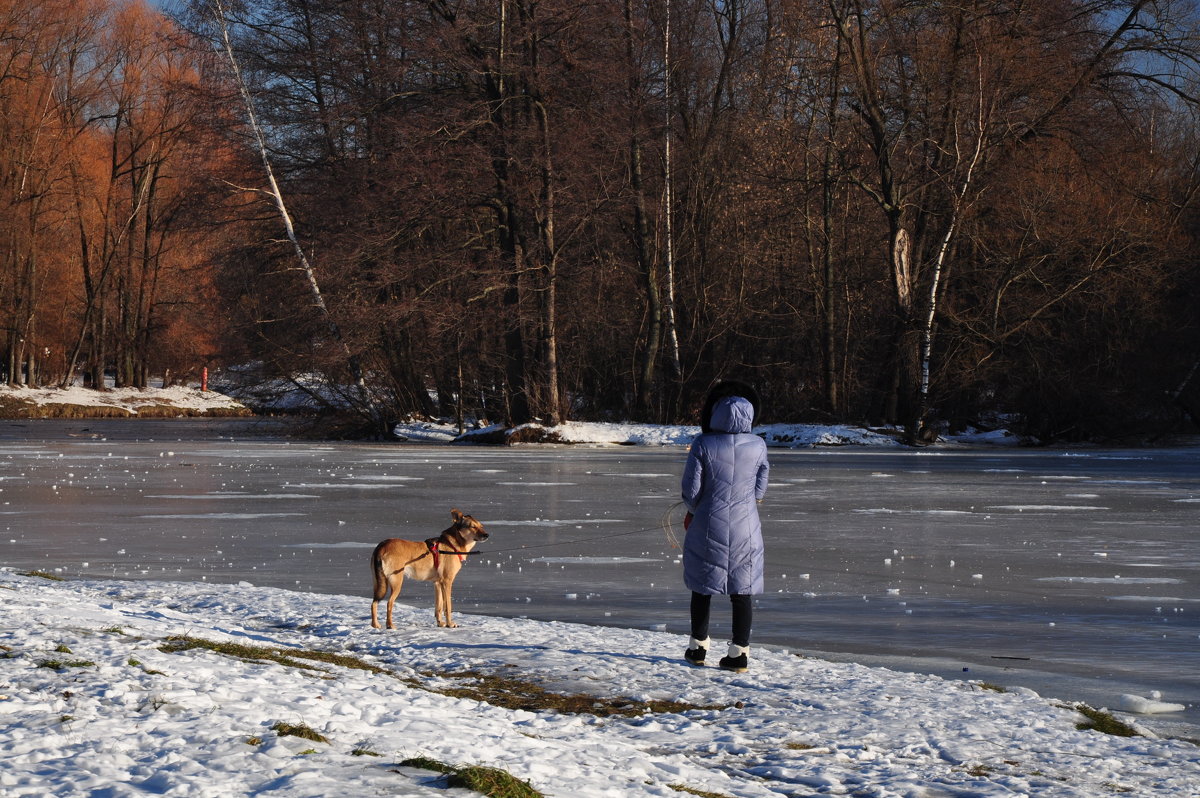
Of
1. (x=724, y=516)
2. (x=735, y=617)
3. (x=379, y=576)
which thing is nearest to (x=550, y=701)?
(x=735, y=617)

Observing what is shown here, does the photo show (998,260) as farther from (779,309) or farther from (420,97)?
(420,97)

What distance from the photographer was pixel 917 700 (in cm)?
627

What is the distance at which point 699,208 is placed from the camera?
4009 cm

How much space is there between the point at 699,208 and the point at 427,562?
108 feet

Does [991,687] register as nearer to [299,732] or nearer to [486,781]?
[486,781]

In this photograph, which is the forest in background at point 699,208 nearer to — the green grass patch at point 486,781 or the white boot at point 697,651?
the white boot at point 697,651

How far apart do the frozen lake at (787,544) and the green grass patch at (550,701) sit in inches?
75.6

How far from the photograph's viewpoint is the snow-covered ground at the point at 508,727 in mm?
4324

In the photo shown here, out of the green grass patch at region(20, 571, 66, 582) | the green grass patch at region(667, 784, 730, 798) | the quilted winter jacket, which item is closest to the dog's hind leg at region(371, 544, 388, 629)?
the quilted winter jacket

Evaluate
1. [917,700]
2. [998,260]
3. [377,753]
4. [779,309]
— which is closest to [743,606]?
[917,700]

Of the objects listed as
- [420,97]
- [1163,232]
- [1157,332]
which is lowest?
[1157,332]

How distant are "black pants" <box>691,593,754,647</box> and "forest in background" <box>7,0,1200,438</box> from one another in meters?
27.1

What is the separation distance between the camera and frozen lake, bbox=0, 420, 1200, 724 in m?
8.29

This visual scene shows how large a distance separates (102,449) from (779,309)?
19110 millimetres
